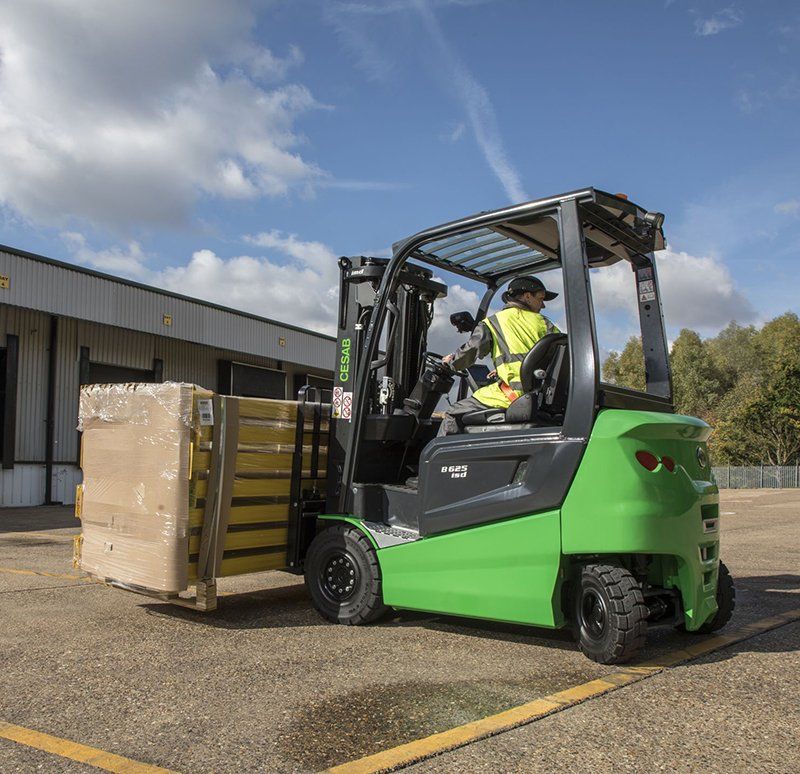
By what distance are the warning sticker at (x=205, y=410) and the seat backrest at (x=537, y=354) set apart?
85.2 inches

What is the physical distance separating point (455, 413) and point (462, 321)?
1.13 metres

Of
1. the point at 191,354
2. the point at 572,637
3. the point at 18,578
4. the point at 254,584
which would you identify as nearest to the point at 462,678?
the point at 572,637

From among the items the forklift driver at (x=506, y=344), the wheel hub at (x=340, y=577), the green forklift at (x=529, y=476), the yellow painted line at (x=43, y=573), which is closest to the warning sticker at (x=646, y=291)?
the green forklift at (x=529, y=476)

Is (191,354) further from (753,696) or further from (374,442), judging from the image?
(753,696)

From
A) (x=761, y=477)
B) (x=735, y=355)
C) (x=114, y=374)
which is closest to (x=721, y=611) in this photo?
(x=114, y=374)

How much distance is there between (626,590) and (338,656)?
67.2 inches

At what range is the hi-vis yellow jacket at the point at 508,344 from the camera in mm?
5106

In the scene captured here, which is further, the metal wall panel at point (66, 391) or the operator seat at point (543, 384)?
the metal wall panel at point (66, 391)

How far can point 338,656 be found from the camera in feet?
15.5

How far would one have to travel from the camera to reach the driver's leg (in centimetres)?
530

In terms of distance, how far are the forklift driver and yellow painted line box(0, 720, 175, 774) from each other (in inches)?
114

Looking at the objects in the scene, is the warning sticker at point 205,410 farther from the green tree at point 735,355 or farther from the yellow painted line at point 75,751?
the green tree at point 735,355

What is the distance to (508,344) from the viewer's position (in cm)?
514

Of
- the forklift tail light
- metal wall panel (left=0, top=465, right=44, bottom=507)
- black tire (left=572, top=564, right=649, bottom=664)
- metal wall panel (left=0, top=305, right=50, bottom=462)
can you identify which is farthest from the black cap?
metal wall panel (left=0, top=465, right=44, bottom=507)
